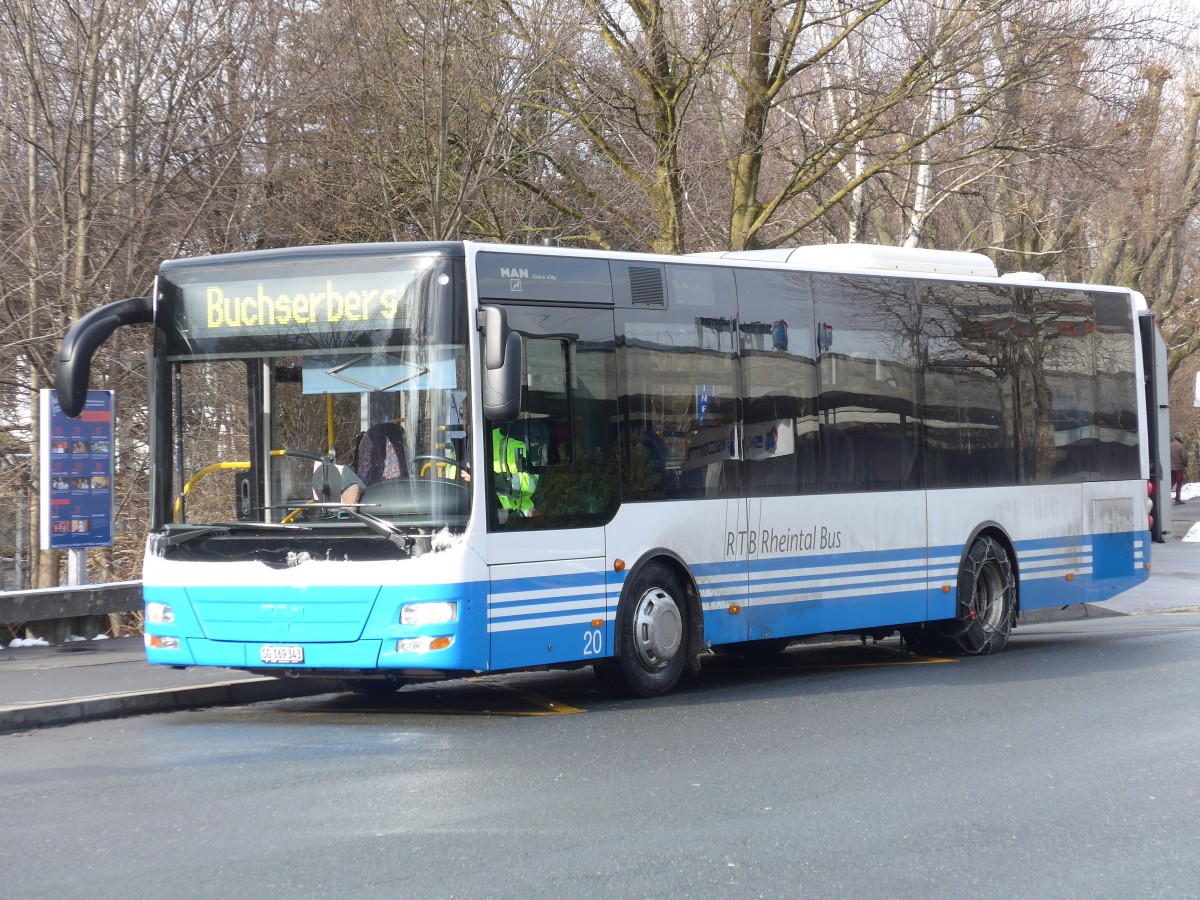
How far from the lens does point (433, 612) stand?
385 inches

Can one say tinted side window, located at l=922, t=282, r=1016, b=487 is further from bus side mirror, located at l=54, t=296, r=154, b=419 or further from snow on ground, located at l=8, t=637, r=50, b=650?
snow on ground, located at l=8, t=637, r=50, b=650

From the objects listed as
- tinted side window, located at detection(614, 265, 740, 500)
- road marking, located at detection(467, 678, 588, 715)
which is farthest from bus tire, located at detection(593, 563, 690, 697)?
tinted side window, located at detection(614, 265, 740, 500)

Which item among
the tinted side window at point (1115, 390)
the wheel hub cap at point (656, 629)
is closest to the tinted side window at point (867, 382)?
the wheel hub cap at point (656, 629)

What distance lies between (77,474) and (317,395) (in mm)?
4608

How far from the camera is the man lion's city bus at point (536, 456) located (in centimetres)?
990

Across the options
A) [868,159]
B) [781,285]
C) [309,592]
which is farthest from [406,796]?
[868,159]

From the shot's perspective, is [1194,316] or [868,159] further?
[1194,316]

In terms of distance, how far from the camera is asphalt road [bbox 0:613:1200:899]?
6164 millimetres

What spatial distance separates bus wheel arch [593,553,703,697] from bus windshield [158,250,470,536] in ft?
5.54

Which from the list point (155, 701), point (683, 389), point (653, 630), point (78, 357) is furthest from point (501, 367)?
point (155, 701)

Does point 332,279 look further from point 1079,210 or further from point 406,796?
point 1079,210

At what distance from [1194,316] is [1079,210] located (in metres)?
11.6

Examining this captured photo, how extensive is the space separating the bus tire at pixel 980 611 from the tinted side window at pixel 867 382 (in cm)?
120

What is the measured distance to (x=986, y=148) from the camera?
68.7 feet
